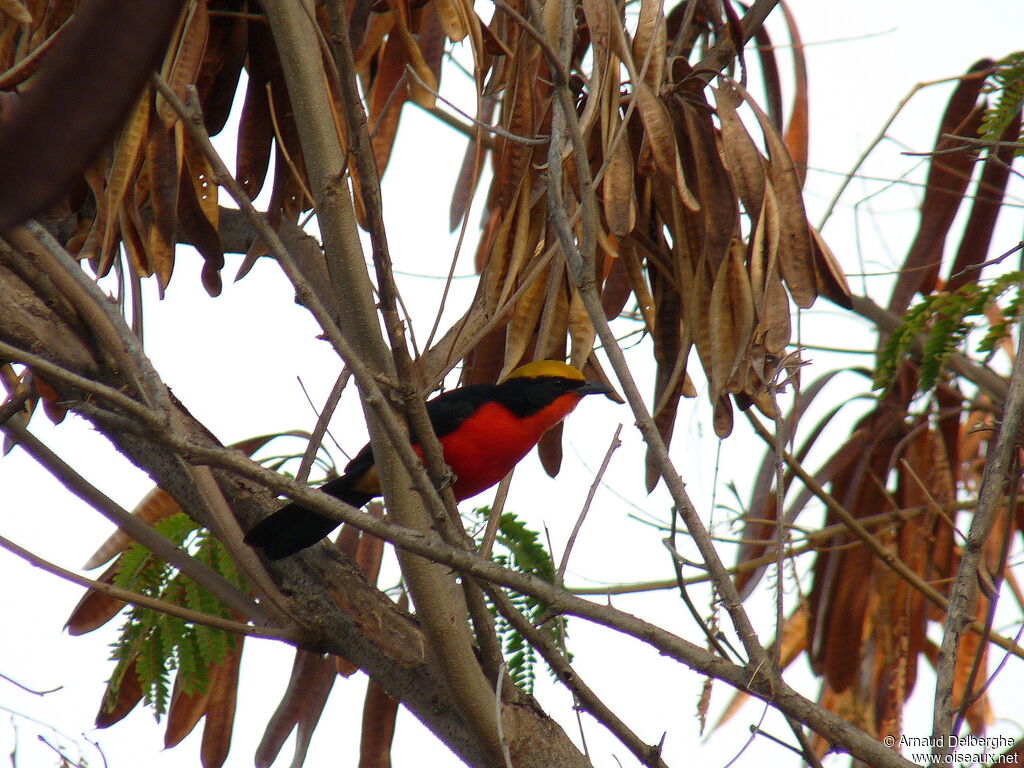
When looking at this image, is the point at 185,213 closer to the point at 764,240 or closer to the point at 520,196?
the point at 520,196

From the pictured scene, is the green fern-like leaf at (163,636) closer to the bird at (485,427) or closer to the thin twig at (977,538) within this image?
the bird at (485,427)

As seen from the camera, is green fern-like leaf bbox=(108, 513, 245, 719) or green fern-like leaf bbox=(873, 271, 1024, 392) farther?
green fern-like leaf bbox=(108, 513, 245, 719)

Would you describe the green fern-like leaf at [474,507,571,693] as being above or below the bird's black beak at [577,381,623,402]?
below

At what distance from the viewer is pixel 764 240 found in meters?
3.04

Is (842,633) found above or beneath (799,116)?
beneath

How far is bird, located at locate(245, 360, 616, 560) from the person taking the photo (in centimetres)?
407

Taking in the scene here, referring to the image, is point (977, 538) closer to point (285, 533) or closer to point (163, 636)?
point (285, 533)

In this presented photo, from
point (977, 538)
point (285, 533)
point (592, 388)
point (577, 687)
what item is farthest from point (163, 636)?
point (977, 538)

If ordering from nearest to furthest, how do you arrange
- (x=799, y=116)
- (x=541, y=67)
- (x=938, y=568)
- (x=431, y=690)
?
(x=431, y=690) → (x=541, y=67) → (x=799, y=116) → (x=938, y=568)

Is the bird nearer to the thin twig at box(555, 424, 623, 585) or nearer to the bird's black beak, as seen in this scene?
the bird's black beak

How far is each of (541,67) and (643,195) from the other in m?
0.70

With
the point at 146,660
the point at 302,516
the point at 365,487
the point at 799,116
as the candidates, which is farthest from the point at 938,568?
the point at 146,660

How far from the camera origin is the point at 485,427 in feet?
14.0

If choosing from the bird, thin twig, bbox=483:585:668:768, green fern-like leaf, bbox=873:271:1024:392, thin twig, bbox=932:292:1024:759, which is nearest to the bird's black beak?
the bird
